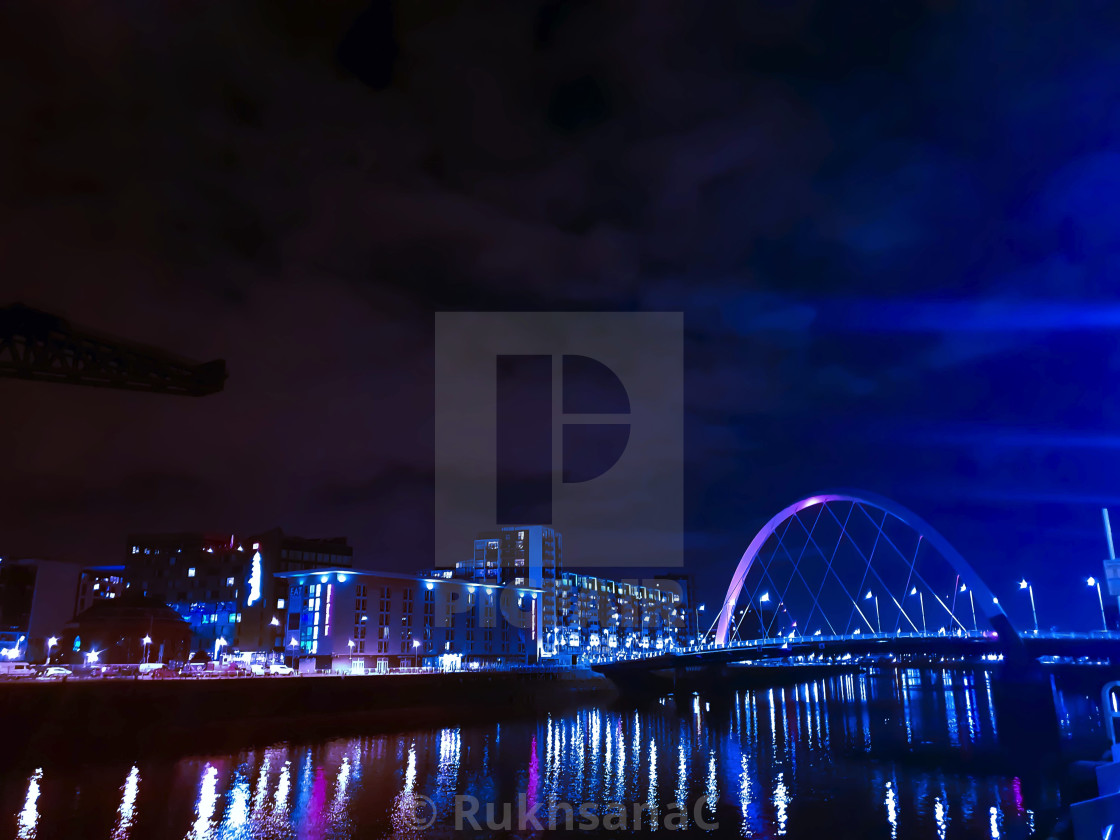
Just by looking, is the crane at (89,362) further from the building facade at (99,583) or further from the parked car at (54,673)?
the building facade at (99,583)

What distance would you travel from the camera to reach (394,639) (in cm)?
8681

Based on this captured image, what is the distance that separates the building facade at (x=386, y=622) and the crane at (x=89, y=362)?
4349cm

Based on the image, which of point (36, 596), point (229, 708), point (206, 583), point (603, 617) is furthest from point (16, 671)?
point (603, 617)

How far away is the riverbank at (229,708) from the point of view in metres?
39.9

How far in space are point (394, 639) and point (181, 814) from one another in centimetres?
5948

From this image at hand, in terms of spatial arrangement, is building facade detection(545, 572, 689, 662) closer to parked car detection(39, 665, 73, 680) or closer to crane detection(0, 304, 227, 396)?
parked car detection(39, 665, 73, 680)

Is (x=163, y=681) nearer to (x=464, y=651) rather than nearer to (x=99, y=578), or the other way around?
(x=464, y=651)

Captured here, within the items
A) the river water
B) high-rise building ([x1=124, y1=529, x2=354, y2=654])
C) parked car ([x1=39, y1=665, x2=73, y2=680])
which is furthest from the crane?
high-rise building ([x1=124, y1=529, x2=354, y2=654])

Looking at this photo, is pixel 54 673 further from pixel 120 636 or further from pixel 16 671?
pixel 120 636

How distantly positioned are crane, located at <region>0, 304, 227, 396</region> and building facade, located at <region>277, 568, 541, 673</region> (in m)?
43.5

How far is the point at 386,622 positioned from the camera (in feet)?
284

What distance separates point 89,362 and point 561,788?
90.2ft

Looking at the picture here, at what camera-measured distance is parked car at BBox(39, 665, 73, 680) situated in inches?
1858

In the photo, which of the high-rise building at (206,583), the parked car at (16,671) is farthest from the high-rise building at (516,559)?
the parked car at (16,671)
